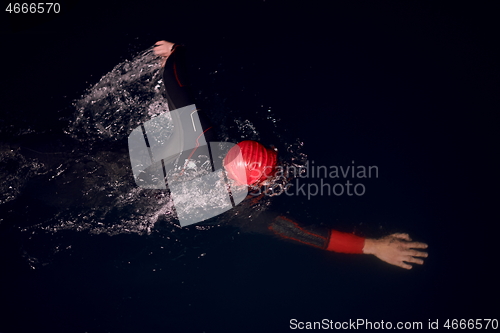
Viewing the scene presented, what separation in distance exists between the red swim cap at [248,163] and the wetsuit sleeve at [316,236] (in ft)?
1.87

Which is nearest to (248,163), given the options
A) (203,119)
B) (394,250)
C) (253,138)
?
(203,119)

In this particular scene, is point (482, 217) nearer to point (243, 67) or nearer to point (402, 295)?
point (402, 295)

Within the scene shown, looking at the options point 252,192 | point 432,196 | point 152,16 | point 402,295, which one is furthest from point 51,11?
point 402,295

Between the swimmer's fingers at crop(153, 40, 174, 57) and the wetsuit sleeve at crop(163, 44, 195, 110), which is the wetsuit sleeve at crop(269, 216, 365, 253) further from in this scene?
the swimmer's fingers at crop(153, 40, 174, 57)

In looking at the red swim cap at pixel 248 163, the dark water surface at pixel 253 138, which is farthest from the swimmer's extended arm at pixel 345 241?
the red swim cap at pixel 248 163

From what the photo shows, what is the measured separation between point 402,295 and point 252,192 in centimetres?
224

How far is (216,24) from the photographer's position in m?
3.74

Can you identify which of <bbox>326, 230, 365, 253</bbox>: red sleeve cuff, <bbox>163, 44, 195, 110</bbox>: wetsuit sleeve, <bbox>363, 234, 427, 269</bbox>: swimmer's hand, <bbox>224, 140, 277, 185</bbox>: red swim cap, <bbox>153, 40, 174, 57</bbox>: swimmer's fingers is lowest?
<bbox>363, 234, 427, 269</bbox>: swimmer's hand

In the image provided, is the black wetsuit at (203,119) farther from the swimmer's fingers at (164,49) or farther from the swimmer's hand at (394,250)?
the swimmer's hand at (394,250)

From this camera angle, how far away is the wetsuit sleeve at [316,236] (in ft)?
8.84

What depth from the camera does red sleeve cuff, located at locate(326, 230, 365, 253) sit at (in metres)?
2.72

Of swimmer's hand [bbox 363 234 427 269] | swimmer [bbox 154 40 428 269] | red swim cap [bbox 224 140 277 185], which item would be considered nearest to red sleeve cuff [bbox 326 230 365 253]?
swimmer [bbox 154 40 428 269]

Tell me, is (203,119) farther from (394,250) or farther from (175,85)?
(394,250)

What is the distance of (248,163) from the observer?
2.45m
